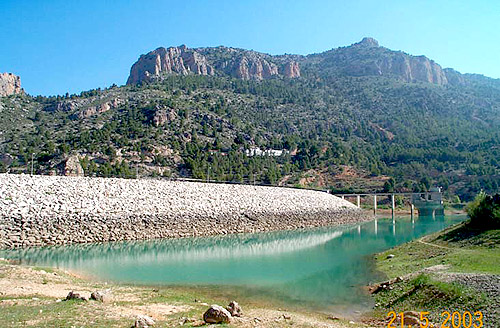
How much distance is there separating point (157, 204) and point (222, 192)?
1065 cm

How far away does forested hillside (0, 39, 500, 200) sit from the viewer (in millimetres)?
73581

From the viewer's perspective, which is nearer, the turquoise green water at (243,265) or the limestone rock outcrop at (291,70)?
the turquoise green water at (243,265)

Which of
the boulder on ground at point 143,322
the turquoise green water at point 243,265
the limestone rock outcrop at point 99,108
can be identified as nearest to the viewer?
the boulder on ground at point 143,322

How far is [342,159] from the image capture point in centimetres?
9738

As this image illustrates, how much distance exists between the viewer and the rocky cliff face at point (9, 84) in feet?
370

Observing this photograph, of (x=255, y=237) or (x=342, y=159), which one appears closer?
(x=255, y=237)

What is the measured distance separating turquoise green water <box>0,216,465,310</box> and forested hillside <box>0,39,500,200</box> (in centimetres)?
3205

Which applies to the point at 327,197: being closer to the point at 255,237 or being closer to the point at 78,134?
the point at 255,237

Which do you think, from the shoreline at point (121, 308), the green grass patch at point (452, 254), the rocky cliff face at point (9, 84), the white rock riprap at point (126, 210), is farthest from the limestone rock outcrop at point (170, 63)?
the shoreline at point (121, 308)

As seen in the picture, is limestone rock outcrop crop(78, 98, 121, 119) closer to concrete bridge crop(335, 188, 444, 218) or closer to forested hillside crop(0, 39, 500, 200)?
forested hillside crop(0, 39, 500, 200)

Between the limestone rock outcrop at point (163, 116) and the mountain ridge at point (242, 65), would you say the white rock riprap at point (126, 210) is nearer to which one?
the limestone rock outcrop at point (163, 116)

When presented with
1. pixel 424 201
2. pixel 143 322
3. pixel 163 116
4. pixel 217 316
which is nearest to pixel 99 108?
pixel 163 116

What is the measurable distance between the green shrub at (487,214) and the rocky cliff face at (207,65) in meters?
131

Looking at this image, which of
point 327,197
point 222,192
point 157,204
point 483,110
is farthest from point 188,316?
point 483,110
